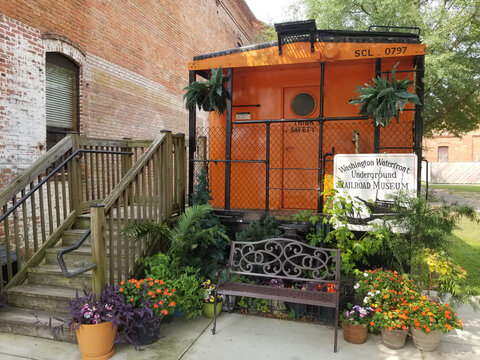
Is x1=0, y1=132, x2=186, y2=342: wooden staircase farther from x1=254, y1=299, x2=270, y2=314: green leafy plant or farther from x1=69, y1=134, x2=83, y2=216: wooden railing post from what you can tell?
x1=254, y1=299, x2=270, y2=314: green leafy plant

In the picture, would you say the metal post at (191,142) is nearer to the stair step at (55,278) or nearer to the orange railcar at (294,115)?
the orange railcar at (294,115)

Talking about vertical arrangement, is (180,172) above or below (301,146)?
below

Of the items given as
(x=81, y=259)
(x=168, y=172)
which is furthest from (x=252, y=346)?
(x=168, y=172)

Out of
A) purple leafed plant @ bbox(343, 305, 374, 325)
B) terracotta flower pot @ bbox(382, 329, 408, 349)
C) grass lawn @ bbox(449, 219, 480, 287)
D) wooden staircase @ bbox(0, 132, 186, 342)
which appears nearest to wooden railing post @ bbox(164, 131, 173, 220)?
wooden staircase @ bbox(0, 132, 186, 342)

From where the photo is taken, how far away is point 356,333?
11.3 feet

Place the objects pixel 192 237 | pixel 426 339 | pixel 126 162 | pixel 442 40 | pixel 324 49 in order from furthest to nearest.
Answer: pixel 442 40 < pixel 126 162 < pixel 324 49 < pixel 192 237 < pixel 426 339

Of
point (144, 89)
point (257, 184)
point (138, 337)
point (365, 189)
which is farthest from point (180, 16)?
point (138, 337)

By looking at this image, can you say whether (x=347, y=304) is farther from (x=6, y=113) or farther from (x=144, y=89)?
(x=144, y=89)

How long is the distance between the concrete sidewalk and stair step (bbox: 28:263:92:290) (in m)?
0.66

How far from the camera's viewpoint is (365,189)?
430 cm

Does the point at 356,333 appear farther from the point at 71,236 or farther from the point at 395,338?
the point at 71,236

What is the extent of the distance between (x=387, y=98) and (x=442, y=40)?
30.7 feet

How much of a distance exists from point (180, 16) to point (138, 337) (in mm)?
10614

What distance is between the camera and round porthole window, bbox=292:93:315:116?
5.58 metres
